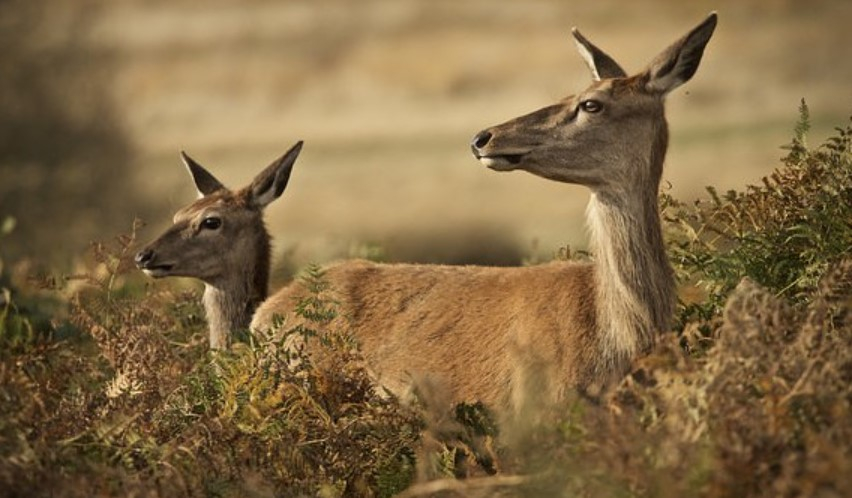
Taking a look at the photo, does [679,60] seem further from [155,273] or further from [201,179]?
[201,179]

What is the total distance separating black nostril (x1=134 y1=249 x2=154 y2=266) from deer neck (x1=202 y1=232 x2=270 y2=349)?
20.8 inches

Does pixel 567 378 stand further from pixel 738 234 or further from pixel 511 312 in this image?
pixel 738 234

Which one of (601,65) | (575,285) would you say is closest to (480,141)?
(575,285)

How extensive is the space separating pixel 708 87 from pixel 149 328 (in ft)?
120

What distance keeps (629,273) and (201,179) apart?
4.95 metres

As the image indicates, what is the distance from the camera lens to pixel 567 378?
8961mm

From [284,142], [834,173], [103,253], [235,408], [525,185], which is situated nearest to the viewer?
[235,408]

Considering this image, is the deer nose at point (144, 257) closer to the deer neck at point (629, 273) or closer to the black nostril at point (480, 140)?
the black nostril at point (480, 140)

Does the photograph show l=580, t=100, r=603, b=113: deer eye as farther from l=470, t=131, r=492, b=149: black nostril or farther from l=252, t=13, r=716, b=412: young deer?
l=470, t=131, r=492, b=149: black nostril

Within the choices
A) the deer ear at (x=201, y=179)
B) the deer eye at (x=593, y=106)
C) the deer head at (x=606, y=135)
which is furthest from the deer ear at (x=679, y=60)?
the deer ear at (x=201, y=179)

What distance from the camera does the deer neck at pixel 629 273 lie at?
29.8 ft

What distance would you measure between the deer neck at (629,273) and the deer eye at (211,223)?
152 inches

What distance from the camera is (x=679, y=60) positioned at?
9.52m

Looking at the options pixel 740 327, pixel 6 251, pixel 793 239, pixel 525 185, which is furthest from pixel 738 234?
pixel 525 185
